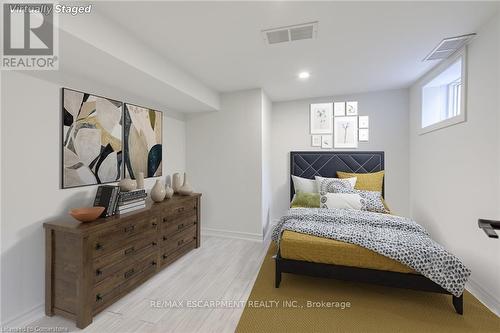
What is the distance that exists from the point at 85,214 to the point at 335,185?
118 inches

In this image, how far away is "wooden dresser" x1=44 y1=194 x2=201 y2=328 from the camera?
1591 mm

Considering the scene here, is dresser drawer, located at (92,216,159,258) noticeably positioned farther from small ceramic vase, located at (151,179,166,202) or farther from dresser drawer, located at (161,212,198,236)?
small ceramic vase, located at (151,179,166,202)

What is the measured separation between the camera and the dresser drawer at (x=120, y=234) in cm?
170

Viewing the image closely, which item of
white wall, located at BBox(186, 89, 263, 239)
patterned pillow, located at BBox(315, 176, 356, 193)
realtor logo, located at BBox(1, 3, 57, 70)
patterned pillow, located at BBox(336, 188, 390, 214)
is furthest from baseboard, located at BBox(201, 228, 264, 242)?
realtor logo, located at BBox(1, 3, 57, 70)

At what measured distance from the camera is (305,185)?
3607mm

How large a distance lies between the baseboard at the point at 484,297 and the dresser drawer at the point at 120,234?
10.2 ft

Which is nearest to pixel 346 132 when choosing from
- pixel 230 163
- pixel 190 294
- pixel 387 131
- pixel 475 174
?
pixel 387 131

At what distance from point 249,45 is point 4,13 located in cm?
166

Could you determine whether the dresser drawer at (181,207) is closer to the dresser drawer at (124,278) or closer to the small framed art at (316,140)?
the dresser drawer at (124,278)

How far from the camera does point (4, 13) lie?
124 centimetres

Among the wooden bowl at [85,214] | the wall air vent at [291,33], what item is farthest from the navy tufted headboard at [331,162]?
the wooden bowl at [85,214]

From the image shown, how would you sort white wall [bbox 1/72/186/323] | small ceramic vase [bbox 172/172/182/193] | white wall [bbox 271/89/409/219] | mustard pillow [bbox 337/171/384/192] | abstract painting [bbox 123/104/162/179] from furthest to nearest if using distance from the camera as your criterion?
1. white wall [bbox 271/89/409/219]
2. mustard pillow [bbox 337/171/384/192]
3. small ceramic vase [bbox 172/172/182/193]
4. abstract painting [bbox 123/104/162/179]
5. white wall [bbox 1/72/186/323]

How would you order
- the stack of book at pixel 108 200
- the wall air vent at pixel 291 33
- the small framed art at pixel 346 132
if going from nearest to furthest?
the wall air vent at pixel 291 33 < the stack of book at pixel 108 200 < the small framed art at pixel 346 132

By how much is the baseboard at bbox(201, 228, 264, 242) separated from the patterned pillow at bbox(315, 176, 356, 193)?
122cm
